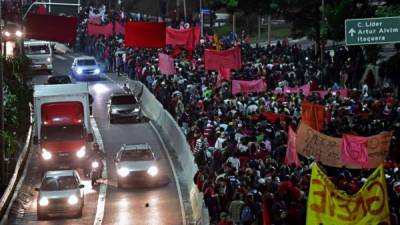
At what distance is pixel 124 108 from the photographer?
44000 mm

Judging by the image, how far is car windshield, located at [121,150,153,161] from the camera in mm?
31891

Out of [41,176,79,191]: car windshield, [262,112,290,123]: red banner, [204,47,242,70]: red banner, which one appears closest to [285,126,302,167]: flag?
[262,112,290,123]: red banner

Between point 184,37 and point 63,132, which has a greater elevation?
point 184,37

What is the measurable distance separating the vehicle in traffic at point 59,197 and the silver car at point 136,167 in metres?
3.49

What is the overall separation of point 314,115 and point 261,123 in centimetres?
148

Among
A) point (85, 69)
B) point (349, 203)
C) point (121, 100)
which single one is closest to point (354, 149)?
point (349, 203)

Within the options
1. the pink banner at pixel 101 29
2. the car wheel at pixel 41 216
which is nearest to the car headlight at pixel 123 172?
the car wheel at pixel 41 216

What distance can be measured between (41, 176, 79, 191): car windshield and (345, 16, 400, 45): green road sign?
28.6 ft

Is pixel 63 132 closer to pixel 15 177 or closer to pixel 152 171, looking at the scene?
pixel 15 177

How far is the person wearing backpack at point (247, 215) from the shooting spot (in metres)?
19.7

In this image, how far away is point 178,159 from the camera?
117ft

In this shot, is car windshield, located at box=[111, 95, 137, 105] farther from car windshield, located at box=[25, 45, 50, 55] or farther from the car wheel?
car windshield, located at box=[25, 45, 50, 55]

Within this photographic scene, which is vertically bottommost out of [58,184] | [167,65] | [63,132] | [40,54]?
[58,184]

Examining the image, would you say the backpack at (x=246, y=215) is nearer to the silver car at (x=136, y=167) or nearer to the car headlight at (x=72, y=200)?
the car headlight at (x=72, y=200)
